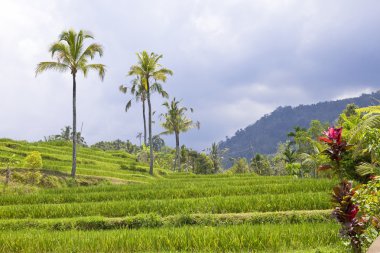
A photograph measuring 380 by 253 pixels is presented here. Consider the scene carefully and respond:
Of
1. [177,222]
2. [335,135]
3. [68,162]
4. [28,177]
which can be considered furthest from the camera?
[68,162]

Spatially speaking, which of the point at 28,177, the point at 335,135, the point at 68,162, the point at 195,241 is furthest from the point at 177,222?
the point at 68,162

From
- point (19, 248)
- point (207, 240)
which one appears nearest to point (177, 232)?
point (207, 240)

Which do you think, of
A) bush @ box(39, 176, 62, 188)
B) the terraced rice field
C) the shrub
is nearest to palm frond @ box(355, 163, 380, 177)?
the terraced rice field

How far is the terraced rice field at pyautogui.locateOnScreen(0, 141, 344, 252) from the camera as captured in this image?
8.50 meters

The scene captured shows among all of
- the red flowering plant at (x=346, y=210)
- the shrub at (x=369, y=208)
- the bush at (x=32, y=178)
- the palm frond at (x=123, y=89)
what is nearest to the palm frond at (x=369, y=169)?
the shrub at (x=369, y=208)

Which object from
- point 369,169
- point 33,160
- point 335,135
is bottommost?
point 369,169

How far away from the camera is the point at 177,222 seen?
11.8 metres

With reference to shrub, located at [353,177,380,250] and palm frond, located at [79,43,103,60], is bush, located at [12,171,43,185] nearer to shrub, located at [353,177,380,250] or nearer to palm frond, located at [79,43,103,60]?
palm frond, located at [79,43,103,60]

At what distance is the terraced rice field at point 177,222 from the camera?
850cm

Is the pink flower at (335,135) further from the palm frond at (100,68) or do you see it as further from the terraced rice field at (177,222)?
the palm frond at (100,68)

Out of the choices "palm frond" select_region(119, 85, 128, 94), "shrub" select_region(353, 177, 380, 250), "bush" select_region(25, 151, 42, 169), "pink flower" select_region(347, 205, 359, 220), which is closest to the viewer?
"shrub" select_region(353, 177, 380, 250)

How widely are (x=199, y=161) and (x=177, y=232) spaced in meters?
69.8

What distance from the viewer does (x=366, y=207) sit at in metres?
6.45

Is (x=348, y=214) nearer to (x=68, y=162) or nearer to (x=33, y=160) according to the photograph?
(x=33, y=160)
